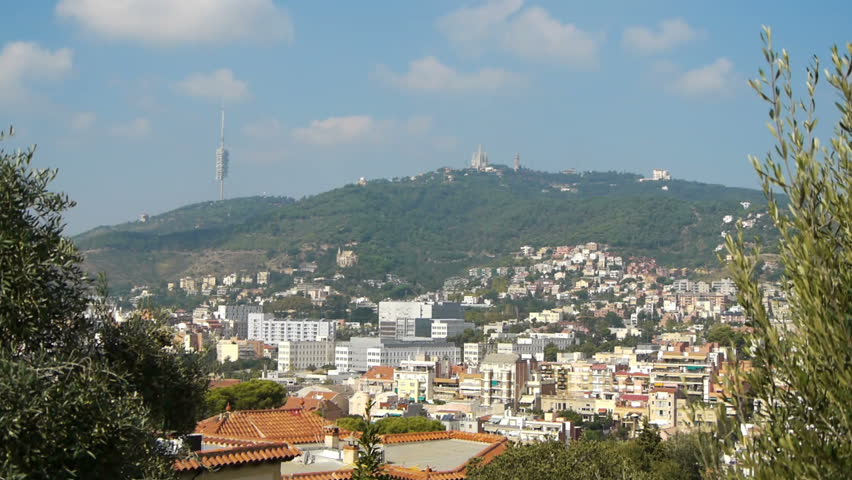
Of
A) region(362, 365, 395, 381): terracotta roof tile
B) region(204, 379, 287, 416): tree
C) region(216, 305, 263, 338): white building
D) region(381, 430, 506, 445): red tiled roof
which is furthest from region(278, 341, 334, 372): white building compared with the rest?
region(381, 430, 506, 445): red tiled roof

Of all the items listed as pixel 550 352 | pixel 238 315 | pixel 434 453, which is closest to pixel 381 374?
pixel 550 352

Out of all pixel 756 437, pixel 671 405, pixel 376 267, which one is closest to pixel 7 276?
pixel 756 437

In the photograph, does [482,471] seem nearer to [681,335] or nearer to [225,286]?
[681,335]

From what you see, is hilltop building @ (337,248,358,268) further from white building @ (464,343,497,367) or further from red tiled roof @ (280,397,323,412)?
red tiled roof @ (280,397,323,412)

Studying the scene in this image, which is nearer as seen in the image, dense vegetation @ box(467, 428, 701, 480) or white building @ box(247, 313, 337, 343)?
dense vegetation @ box(467, 428, 701, 480)

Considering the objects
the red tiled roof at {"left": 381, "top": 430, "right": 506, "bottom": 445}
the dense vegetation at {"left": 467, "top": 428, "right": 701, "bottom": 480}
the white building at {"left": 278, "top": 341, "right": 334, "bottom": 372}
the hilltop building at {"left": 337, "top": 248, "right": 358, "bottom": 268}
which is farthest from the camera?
the hilltop building at {"left": 337, "top": 248, "right": 358, "bottom": 268}

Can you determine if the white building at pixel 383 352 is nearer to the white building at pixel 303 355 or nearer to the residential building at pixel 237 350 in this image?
the white building at pixel 303 355
